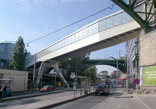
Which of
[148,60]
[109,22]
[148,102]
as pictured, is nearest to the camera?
[148,102]

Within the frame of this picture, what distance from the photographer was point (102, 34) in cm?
3225

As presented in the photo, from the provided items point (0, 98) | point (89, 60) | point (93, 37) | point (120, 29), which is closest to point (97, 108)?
point (0, 98)

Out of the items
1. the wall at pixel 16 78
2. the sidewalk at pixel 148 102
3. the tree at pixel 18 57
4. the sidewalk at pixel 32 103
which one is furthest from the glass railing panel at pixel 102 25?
the tree at pixel 18 57

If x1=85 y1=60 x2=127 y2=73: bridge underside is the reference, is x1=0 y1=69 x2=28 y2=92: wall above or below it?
below

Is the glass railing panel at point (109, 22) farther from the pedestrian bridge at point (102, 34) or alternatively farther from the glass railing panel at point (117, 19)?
the glass railing panel at point (117, 19)

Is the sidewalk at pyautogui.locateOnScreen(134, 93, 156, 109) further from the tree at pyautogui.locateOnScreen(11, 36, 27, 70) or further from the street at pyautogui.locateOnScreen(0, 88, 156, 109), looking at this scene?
the tree at pyautogui.locateOnScreen(11, 36, 27, 70)

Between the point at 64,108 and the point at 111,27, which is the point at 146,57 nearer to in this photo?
the point at 111,27

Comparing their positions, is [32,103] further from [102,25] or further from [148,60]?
[102,25]

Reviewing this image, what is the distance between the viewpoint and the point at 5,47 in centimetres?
8200

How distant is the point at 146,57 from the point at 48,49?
1347 inches

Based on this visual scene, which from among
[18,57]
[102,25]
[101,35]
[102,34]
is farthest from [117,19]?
[18,57]

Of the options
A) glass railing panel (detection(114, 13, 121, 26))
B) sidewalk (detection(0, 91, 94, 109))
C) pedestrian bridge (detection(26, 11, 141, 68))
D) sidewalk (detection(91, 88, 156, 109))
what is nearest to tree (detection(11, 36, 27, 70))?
pedestrian bridge (detection(26, 11, 141, 68))

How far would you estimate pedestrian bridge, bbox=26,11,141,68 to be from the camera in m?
28.3

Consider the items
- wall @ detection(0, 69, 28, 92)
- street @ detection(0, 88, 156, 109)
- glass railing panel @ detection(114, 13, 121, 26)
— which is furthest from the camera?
glass railing panel @ detection(114, 13, 121, 26)
